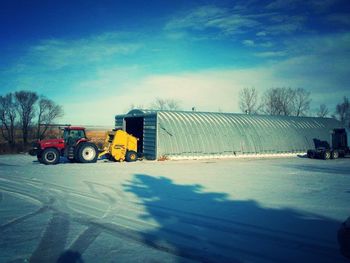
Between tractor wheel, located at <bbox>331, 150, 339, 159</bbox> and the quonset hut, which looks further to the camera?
tractor wheel, located at <bbox>331, 150, 339, 159</bbox>

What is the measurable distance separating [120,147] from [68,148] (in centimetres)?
394

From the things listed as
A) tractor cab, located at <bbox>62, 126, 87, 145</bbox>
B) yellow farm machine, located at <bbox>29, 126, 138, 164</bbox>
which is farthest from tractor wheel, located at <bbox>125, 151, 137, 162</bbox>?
tractor cab, located at <bbox>62, 126, 87, 145</bbox>

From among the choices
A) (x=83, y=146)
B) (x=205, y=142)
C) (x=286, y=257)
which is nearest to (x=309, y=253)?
(x=286, y=257)

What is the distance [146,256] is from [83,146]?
52.2 feet

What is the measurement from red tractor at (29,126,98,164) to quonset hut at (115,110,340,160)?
218 inches

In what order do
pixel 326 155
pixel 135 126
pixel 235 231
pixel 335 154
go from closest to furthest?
pixel 235 231
pixel 326 155
pixel 335 154
pixel 135 126

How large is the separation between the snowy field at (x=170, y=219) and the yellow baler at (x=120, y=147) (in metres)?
8.45

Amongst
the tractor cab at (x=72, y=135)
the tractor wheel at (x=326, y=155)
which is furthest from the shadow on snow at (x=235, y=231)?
the tractor wheel at (x=326, y=155)

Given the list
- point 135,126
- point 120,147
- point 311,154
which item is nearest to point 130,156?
point 120,147

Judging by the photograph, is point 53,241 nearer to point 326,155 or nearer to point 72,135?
point 72,135

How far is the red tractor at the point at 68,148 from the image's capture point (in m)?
19.9

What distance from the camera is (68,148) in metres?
20.4

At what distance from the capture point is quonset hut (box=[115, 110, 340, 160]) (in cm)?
2486

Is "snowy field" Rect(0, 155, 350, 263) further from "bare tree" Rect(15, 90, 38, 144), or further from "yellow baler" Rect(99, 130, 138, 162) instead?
"bare tree" Rect(15, 90, 38, 144)
